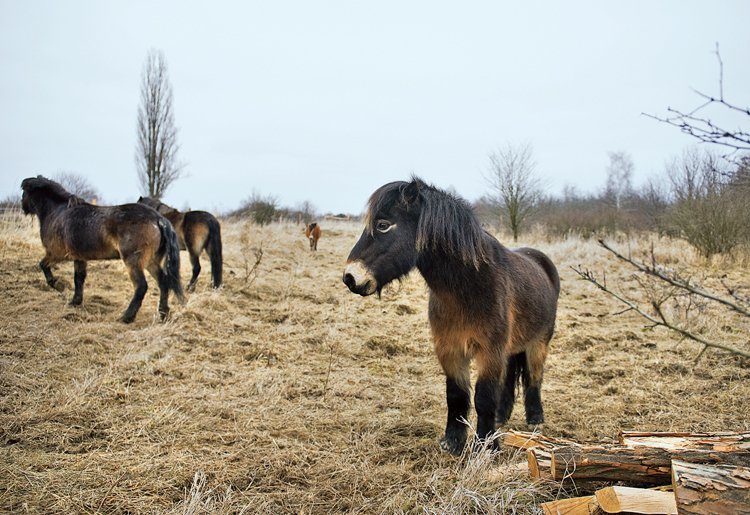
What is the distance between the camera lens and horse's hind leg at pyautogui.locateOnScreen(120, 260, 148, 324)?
23.2 ft

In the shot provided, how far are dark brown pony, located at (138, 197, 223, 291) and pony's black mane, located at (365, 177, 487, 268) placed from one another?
22.8ft

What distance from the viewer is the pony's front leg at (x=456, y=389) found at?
3.64 m

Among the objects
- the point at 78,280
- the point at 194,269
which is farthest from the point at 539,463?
the point at 194,269

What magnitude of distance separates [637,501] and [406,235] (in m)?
2.13

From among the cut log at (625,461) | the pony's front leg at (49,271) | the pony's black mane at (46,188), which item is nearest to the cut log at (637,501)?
the cut log at (625,461)

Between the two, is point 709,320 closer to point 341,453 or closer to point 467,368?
point 467,368

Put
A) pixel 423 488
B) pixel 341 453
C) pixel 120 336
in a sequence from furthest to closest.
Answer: pixel 120 336 → pixel 341 453 → pixel 423 488

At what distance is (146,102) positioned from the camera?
76.4 feet

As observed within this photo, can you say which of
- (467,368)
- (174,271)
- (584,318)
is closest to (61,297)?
(174,271)

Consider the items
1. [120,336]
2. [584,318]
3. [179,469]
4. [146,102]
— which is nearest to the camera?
[179,469]

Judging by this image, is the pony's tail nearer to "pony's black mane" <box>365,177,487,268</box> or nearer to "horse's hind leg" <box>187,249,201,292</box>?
"horse's hind leg" <box>187,249,201,292</box>

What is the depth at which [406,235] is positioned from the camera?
11.8 ft

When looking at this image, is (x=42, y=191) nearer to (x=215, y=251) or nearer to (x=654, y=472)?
(x=215, y=251)

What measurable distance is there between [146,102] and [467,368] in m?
24.3
